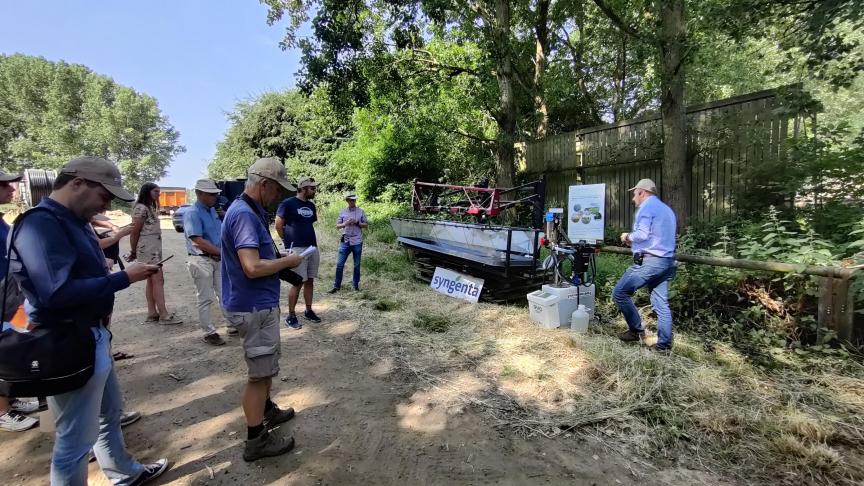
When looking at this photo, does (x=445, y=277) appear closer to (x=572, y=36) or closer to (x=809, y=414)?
(x=809, y=414)

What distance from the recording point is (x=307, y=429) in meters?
3.09

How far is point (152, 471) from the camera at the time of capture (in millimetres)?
2549

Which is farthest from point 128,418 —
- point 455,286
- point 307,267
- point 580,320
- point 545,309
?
point 455,286

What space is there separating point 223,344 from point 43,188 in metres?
22.1

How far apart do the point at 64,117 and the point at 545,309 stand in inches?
→ 1761

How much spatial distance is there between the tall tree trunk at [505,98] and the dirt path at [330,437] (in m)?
7.61

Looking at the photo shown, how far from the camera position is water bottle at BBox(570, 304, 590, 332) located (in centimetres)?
493

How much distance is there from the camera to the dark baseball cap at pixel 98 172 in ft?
6.37

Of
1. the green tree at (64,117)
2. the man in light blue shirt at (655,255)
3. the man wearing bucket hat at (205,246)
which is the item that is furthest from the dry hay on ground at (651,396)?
the green tree at (64,117)

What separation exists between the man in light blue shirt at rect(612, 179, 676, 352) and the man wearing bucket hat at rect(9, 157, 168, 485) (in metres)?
4.24

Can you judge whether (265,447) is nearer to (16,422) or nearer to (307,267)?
(16,422)

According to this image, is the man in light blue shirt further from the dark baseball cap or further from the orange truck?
the orange truck

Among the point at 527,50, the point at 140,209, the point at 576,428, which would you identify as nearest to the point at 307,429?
the point at 576,428

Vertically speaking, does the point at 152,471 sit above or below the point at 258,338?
below
